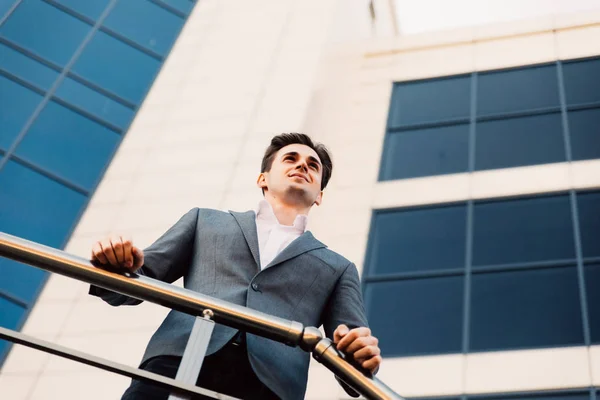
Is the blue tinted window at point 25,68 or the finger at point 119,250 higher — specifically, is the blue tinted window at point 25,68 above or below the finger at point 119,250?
above

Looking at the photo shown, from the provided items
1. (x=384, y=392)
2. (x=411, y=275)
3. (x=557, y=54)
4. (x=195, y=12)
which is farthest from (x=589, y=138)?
(x=384, y=392)

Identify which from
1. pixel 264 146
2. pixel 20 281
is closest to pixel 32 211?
pixel 20 281

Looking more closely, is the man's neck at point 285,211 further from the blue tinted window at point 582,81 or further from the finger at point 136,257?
the blue tinted window at point 582,81

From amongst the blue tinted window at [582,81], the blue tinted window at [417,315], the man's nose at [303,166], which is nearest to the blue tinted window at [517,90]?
the blue tinted window at [582,81]

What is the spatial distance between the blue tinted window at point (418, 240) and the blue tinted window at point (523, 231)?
30 centimetres

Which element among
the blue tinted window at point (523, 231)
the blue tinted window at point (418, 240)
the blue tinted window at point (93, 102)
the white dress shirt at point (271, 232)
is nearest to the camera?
the white dress shirt at point (271, 232)

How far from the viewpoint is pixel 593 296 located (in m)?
12.8

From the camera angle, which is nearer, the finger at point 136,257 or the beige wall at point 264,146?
the finger at point 136,257

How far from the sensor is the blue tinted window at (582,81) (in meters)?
16.2

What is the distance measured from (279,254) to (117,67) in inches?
523

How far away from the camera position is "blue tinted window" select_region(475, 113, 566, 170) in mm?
Answer: 15219

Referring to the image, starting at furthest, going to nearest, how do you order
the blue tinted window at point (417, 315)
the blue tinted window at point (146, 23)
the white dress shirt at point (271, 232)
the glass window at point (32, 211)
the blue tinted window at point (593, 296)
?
the blue tinted window at point (146, 23)
the glass window at point (32, 211)
the blue tinted window at point (417, 315)
the blue tinted window at point (593, 296)
the white dress shirt at point (271, 232)

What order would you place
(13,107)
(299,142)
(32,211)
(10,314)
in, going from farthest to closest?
(13,107) → (32,211) → (10,314) → (299,142)

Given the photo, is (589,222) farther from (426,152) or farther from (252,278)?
(252,278)
